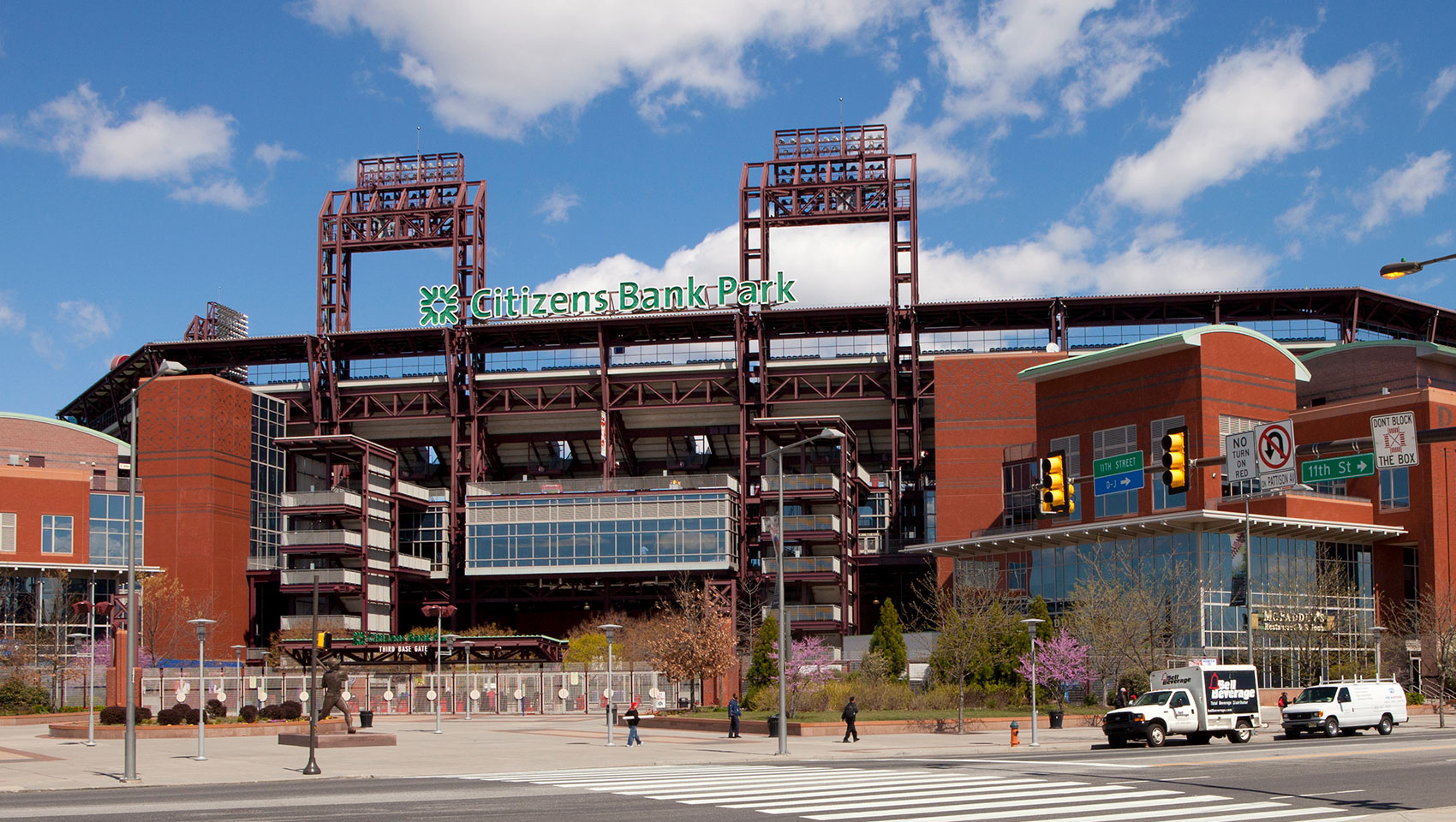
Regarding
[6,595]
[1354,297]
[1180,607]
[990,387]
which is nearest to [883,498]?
[990,387]

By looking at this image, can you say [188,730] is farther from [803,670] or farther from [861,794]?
[861,794]

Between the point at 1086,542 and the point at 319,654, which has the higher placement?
the point at 1086,542

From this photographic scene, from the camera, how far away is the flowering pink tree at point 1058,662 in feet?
200

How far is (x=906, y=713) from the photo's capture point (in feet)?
179

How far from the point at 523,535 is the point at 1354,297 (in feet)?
215

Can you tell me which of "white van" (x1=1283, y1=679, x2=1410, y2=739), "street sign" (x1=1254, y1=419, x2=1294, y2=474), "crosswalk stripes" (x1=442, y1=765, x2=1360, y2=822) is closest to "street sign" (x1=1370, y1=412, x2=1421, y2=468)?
"street sign" (x1=1254, y1=419, x2=1294, y2=474)

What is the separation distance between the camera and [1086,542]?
243ft

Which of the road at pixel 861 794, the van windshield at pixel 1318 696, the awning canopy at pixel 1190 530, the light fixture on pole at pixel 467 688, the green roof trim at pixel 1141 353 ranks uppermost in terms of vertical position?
the green roof trim at pixel 1141 353

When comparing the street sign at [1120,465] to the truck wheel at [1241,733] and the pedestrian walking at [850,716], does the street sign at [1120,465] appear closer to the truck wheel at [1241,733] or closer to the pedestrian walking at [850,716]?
the pedestrian walking at [850,716]

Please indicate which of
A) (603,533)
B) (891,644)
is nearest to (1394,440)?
(891,644)

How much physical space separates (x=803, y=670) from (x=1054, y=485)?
4042 centimetres

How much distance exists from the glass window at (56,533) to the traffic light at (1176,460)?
3510 inches

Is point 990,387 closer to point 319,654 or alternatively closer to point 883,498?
point 883,498

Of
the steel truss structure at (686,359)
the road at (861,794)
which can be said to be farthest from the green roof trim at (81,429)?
the road at (861,794)
